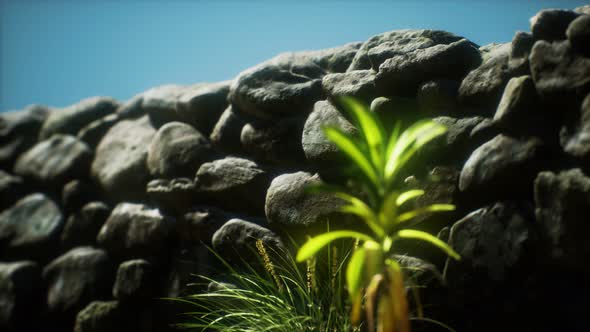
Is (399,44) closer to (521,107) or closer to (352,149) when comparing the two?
(521,107)

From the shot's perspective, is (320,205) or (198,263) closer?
(320,205)

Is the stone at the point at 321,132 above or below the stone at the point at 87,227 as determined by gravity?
above

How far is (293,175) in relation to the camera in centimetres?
197

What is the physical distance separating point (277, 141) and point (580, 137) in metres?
1.28

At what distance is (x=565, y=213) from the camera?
130cm

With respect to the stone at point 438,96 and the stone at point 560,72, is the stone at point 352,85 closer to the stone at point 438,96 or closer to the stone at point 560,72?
the stone at point 438,96

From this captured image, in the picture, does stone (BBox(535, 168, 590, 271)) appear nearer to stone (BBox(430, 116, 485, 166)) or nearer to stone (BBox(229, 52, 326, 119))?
stone (BBox(430, 116, 485, 166))

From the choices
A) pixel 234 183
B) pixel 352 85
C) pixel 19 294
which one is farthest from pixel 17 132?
pixel 352 85

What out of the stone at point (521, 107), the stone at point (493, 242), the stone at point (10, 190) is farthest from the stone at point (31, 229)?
the stone at point (521, 107)

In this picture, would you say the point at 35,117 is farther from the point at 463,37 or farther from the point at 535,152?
the point at 535,152

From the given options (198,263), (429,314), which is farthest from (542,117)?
(198,263)

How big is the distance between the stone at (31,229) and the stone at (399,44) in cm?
221

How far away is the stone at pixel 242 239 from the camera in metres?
1.95

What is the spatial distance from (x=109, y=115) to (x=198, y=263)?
159 cm
